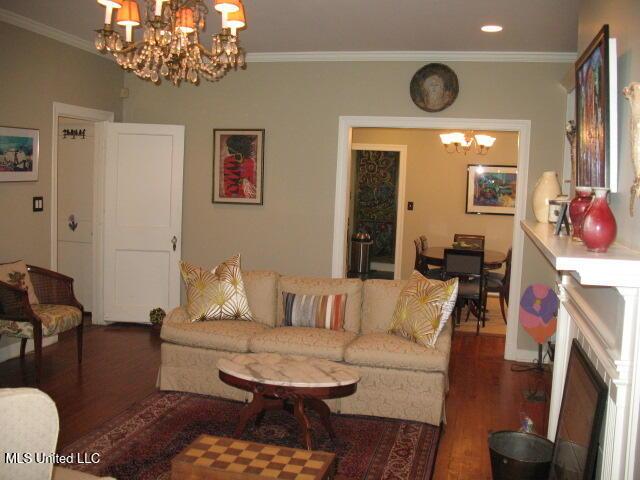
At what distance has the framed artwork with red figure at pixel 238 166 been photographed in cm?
662

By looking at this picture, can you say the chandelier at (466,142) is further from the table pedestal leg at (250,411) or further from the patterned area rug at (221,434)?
the table pedestal leg at (250,411)

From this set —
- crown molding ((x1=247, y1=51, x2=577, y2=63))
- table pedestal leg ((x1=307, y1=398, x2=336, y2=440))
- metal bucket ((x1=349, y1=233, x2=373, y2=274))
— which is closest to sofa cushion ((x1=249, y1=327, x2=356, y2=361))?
table pedestal leg ((x1=307, y1=398, x2=336, y2=440))

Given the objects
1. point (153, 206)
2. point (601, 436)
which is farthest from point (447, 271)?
point (601, 436)

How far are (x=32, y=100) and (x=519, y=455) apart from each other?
459 centimetres

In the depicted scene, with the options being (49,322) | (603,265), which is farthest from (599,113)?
(49,322)

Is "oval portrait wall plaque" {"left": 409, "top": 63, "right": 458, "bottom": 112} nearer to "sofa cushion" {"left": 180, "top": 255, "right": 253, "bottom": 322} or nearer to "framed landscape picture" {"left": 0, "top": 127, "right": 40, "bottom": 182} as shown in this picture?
"sofa cushion" {"left": 180, "top": 255, "right": 253, "bottom": 322}

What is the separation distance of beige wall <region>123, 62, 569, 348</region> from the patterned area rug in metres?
2.31

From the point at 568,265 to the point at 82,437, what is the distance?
2.91m

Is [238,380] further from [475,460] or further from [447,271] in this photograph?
[447,271]

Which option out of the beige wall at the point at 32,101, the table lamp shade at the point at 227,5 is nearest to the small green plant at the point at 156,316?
the beige wall at the point at 32,101

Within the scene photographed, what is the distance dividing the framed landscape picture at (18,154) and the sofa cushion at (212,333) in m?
1.82

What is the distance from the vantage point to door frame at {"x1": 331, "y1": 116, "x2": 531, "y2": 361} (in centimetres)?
601

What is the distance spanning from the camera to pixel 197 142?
6777 mm

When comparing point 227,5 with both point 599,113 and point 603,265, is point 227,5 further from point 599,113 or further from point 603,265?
point 603,265
